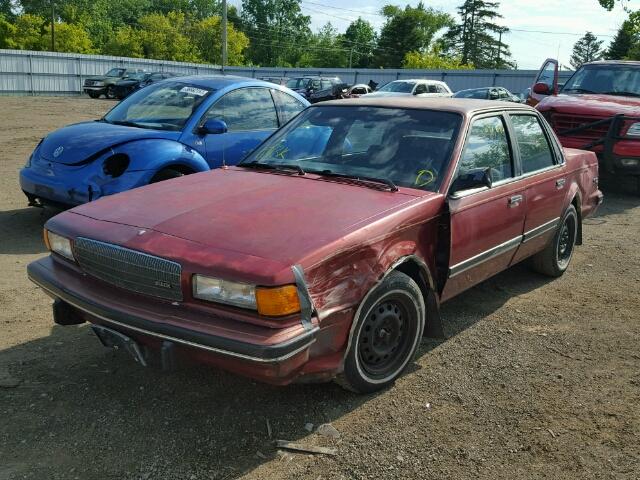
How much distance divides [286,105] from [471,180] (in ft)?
13.0

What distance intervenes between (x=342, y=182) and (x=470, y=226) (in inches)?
34.8

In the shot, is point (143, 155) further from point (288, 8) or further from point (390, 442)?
point (288, 8)

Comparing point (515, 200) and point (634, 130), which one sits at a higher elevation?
point (634, 130)

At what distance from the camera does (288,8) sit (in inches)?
3873

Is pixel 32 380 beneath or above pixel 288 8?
beneath

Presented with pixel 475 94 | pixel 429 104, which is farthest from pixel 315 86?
pixel 429 104

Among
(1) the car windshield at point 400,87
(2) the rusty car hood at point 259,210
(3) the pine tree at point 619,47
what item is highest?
(3) the pine tree at point 619,47

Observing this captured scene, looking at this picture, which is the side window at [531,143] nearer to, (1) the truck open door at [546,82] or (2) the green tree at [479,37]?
(1) the truck open door at [546,82]

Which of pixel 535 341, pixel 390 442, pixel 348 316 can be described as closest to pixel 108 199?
pixel 348 316

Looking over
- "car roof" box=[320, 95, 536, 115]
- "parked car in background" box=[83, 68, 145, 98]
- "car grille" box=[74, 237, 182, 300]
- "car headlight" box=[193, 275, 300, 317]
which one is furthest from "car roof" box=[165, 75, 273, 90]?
"parked car in background" box=[83, 68, 145, 98]

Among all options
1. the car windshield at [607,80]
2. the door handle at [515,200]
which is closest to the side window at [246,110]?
the door handle at [515,200]

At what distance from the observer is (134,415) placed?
3107 mm

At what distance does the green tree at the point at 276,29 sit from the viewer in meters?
97.2

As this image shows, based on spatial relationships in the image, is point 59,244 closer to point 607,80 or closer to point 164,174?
point 164,174
